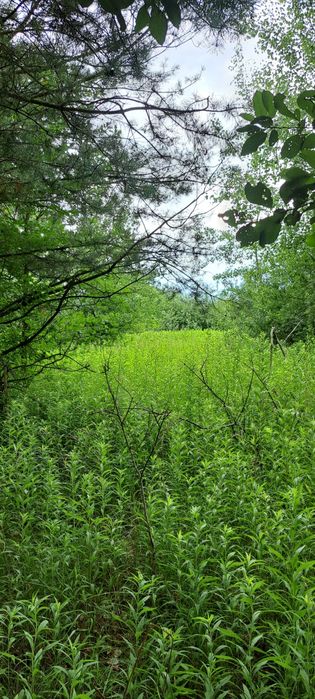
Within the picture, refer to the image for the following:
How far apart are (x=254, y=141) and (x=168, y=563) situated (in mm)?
2371

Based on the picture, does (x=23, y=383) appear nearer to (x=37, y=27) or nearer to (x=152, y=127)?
(x=152, y=127)

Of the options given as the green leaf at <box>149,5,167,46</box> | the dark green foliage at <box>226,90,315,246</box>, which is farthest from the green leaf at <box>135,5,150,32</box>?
the dark green foliage at <box>226,90,315,246</box>

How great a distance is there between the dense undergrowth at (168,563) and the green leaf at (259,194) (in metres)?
1.63

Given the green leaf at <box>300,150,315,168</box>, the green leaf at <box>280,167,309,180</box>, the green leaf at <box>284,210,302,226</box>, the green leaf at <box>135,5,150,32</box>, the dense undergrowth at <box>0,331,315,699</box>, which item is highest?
the green leaf at <box>135,5,150,32</box>

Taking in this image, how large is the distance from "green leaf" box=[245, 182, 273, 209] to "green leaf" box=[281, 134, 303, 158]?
0.10 metres

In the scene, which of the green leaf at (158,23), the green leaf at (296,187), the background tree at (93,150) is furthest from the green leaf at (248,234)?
the background tree at (93,150)

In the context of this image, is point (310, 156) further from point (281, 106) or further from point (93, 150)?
point (93, 150)

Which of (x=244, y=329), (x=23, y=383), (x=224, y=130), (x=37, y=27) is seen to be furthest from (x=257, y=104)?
(x=244, y=329)

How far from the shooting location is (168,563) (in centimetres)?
288

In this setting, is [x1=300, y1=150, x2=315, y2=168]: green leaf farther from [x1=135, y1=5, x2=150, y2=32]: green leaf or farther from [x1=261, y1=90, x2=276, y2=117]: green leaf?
[x1=135, y1=5, x2=150, y2=32]: green leaf

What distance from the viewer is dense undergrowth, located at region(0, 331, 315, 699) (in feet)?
7.08

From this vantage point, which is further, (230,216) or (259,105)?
(230,216)

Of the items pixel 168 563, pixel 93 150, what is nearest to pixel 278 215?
pixel 168 563

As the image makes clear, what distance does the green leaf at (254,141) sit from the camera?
1.10m
